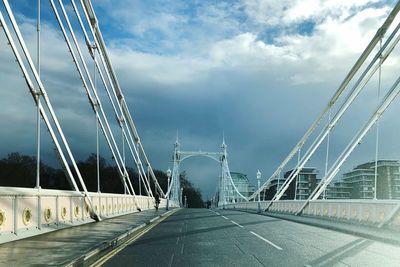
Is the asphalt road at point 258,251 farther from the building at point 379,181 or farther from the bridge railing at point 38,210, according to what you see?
the building at point 379,181

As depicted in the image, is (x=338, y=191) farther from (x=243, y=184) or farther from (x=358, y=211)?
(x=243, y=184)

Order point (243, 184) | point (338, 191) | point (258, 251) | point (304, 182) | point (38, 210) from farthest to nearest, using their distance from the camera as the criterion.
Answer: point (243, 184)
point (304, 182)
point (338, 191)
point (38, 210)
point (258, 251)

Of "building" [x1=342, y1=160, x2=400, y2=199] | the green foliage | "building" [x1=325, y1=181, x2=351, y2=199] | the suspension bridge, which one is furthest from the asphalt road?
"building" [x1=325, y1=181, x2=351, y2=199]

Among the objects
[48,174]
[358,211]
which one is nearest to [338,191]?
[358,211]

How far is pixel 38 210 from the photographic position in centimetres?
1450

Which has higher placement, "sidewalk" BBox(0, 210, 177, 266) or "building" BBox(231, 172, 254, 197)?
"sidewalk" BBox(0, 210, 177, 266)

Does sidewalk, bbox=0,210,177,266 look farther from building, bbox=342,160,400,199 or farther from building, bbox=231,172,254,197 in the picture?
building, bbox=231,172,254,197

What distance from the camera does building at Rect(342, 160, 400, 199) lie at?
25.6 m

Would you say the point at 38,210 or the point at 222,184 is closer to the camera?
the point at 38,210

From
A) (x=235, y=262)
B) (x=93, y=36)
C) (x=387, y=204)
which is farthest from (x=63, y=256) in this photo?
(x=93, y=36)

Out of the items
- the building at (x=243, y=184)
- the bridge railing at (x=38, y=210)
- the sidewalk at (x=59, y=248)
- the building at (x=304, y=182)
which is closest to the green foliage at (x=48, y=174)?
the bridge railing at (x=38, y=210)

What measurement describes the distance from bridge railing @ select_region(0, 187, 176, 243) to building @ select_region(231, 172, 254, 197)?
67.9m

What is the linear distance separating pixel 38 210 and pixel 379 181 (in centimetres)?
2101

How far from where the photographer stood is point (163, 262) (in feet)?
34.1
